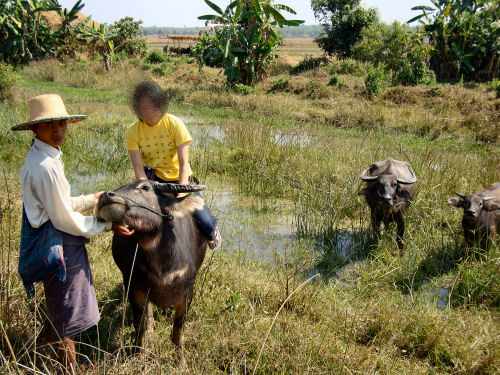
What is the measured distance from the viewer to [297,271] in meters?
2.93

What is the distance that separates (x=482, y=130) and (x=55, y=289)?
981 centimetres

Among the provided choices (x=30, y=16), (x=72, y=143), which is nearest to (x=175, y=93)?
(x=72, y=143)

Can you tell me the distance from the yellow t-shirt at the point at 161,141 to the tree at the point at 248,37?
11.4 meters

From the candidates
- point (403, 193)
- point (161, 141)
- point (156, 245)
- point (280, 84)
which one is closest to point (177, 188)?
point (156, 245)

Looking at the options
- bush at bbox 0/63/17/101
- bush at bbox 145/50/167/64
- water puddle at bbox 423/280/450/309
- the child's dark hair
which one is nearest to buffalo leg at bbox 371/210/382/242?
water puddle at bbox 423/280/450/309

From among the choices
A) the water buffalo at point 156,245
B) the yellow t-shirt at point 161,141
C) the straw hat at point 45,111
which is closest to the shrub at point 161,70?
the yellow t-shirt at point 161,141

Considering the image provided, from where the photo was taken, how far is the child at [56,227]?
183 cm

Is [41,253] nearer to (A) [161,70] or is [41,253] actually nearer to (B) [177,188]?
(B) [177,188]

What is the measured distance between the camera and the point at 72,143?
6863mm

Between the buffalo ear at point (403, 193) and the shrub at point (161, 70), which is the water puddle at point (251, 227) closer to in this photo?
the buffalo ear at point (403, 193)

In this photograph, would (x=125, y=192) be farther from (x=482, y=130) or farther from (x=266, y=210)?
(x=482, y=130)

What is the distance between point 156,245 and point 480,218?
9.95ft

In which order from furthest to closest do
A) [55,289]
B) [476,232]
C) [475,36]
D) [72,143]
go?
1. [475,36]
2. [72,143]
3. [476,232]
4. [55,289]

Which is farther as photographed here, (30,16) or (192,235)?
(30,16)
